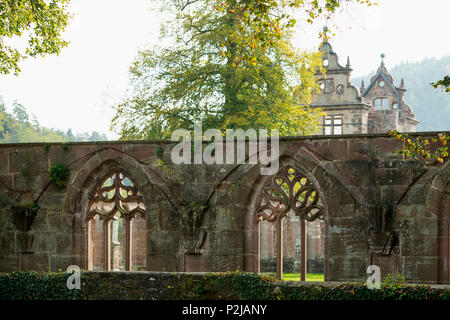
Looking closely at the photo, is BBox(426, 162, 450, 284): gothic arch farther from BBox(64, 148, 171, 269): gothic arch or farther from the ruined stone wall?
BBox(64, 148, 171, 269): gothic arch

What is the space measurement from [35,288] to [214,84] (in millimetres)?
13296

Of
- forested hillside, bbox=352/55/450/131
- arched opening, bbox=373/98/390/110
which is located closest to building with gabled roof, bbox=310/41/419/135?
arched opening, bbox=373/98/390/110

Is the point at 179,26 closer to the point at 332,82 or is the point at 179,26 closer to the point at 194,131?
the point at 194,131

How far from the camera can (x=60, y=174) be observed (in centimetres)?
1431

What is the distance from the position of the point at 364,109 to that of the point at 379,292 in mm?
29097

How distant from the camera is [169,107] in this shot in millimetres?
23219

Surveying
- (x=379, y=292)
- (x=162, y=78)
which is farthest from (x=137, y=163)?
(x=162, y=78)

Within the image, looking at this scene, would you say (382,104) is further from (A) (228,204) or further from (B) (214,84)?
(A) (228,204)

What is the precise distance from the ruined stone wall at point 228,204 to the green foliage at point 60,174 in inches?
4.4

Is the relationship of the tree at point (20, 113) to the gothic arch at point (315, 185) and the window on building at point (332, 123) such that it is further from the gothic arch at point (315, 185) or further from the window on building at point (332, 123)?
the gothic arch at point (315, 185)

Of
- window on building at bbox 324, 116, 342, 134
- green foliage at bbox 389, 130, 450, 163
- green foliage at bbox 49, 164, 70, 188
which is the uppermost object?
window on building at bbox 324, 116, 342, 134

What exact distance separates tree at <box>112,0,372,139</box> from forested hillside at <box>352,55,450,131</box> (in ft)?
306

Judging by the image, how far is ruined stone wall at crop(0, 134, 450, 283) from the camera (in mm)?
12742

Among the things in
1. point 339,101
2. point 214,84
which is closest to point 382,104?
point 339,101
